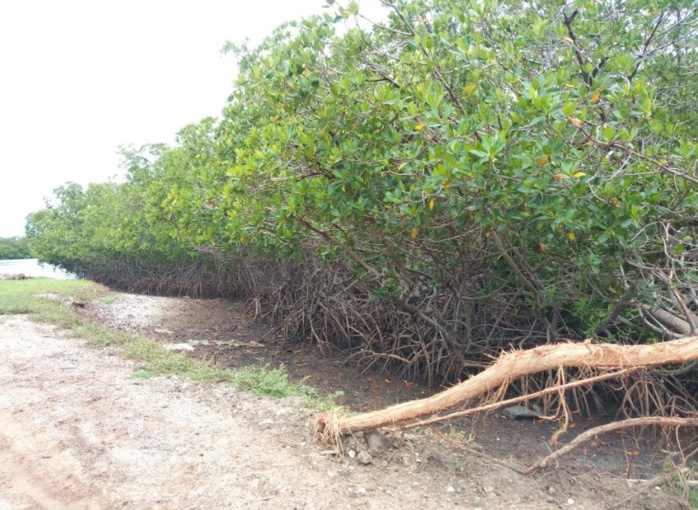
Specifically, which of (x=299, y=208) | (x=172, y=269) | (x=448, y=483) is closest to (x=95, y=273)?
(x=172, y=269)

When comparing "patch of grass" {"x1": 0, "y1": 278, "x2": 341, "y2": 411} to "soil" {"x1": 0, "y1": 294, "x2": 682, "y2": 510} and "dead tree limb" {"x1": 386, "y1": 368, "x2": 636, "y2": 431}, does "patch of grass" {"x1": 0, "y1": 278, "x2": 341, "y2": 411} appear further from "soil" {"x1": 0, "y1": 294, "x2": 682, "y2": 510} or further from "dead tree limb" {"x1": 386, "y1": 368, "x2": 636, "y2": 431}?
"dead tree limb" {"x1": 386, "y1": 368, "x2": 636, "y2": 431}

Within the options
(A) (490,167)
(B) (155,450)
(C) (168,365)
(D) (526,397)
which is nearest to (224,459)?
(B) (155,450)

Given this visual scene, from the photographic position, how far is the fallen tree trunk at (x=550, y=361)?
9.78 ft

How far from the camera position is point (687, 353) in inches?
116

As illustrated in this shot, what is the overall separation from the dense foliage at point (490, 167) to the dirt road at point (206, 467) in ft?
5.47

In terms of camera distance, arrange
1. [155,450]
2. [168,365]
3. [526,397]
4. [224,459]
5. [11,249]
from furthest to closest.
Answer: [11,249] → [168,365] → [155,450] → [224,459] → [526,397]

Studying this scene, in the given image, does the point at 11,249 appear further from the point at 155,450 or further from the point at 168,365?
the point at 155,450

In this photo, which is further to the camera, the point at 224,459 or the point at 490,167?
the point at 490,167

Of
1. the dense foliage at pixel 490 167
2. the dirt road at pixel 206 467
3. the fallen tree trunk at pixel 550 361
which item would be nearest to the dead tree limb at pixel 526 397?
the fallen tree trunk at pixel 550 361

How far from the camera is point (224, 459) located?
3205 millimetres

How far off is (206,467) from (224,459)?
5.4 inches

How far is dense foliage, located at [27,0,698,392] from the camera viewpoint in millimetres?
3494

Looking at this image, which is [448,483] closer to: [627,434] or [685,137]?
[627,434]

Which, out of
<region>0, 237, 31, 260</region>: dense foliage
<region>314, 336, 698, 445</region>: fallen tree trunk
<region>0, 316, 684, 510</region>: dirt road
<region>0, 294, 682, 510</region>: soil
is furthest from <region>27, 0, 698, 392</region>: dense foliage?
<region>0, 237, 31, 260</region>: dense foliage
